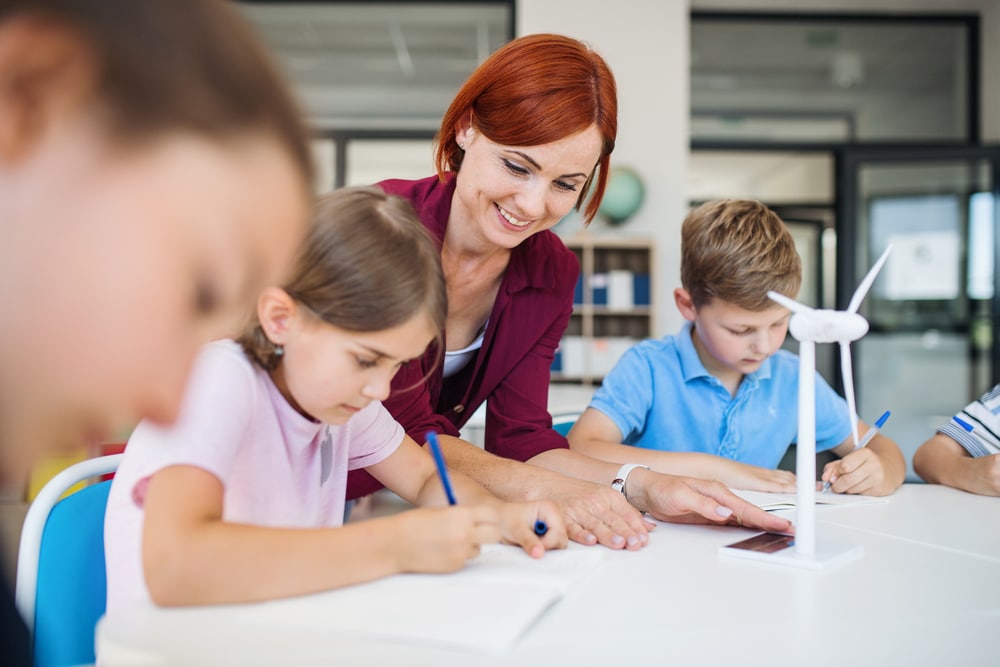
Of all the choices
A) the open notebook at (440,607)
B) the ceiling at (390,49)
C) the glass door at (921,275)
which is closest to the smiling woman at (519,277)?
the open notebook at (440,607)

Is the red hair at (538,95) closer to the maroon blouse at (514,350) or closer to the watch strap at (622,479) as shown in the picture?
the maroon blouse at (514,350)

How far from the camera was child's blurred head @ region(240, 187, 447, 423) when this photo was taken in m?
0.97

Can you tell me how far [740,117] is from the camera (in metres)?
5.86

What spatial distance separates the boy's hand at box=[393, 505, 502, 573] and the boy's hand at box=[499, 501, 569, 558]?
0.15 m

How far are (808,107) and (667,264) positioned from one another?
1.73 meters

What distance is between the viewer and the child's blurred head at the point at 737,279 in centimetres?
169

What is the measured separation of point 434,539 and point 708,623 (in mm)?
256

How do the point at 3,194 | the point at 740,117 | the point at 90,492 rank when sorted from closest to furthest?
1. the point at 3,194
2. the point at 90,492
3. the point at 740,117

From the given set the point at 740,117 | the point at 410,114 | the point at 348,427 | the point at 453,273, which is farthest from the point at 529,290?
the point at 410,114

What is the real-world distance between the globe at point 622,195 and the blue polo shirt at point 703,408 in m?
3.23

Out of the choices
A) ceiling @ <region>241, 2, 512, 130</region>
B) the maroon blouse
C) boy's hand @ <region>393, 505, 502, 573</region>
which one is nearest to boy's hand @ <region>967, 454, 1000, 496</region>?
the maroon blouse

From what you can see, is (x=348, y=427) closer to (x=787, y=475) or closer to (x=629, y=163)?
(x=787, y=475)

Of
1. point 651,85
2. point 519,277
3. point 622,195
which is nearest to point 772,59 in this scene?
point 651,85

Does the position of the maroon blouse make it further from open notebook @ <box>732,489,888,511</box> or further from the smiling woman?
open notebook @ <box>732,489,888,511</box>
